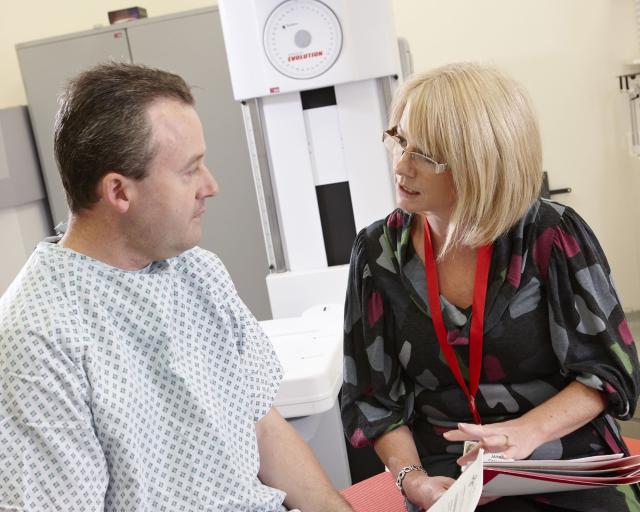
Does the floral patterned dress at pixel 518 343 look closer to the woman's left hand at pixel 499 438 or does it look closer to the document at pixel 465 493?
the woman's left hand at pixel 499 438

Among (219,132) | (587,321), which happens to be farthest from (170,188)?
(219,132)

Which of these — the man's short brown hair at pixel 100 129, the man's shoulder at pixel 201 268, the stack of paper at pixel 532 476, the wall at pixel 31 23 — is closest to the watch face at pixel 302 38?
the man's shoulder at pixel 201 268

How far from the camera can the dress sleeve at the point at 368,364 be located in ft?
4.81

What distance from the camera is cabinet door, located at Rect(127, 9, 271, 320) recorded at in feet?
10.5

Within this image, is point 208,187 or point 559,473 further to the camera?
point 208,187

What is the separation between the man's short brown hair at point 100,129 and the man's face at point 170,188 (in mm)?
22

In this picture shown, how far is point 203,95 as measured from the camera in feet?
10.6

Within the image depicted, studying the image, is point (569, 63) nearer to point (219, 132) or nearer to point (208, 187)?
point (219, 132)

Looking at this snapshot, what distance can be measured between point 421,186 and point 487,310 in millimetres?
238

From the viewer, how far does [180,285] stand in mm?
1338

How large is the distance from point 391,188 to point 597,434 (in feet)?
3.82

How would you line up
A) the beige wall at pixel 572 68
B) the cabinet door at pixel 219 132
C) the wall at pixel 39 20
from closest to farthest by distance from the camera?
the cabinet door at pixel 219 132 < the beige wall at pixel 572 68 < the wall at pixel 39 20

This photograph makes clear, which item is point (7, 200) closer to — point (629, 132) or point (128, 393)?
point (128, 393)

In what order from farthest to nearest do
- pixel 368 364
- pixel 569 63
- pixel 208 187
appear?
1. pixel 569 63
2. pixel 368 364
3. pixel 208 187
